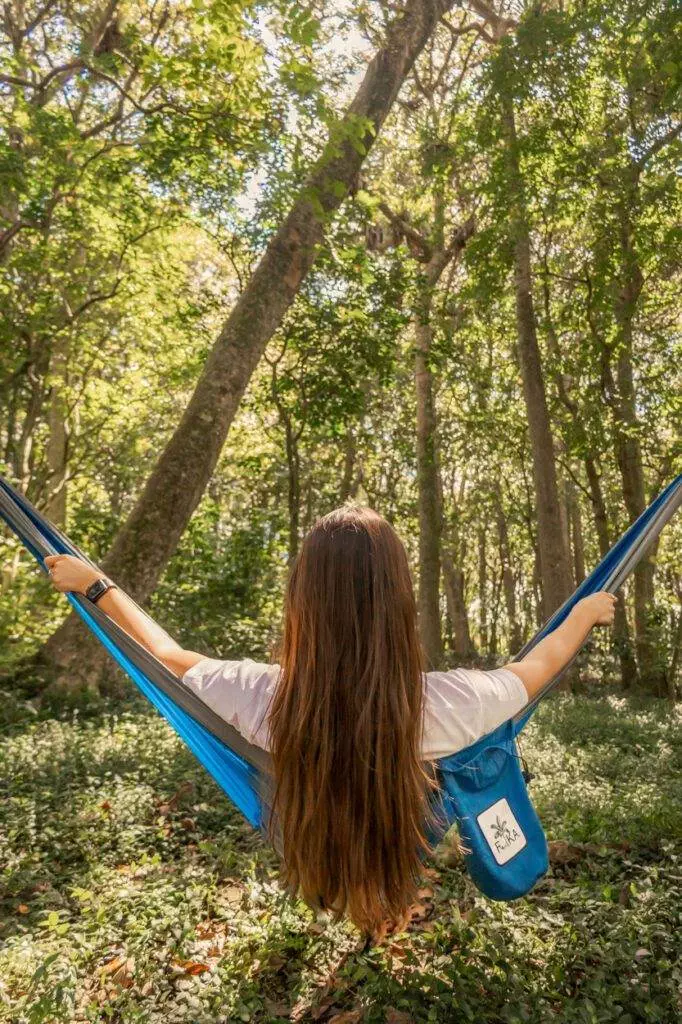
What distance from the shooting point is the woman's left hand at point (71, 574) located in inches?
95.5

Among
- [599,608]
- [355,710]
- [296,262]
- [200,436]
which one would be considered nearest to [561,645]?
[599,608]

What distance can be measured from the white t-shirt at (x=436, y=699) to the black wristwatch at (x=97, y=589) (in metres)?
0.49

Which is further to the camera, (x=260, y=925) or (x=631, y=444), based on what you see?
(x=631, y=444)

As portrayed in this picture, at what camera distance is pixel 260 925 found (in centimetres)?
290

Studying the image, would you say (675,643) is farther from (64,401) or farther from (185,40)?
(185,40)

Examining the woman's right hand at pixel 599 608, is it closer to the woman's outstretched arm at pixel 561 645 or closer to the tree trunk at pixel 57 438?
the woman's outstretched arm at pixel 561 645

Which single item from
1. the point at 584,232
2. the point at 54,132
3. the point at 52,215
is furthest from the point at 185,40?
the point at 584,232

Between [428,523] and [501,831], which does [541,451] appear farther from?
[501,831]

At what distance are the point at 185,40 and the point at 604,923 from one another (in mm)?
11498

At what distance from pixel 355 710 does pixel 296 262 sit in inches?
205

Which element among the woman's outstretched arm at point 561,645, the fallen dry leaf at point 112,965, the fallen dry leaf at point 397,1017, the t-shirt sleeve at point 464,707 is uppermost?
the woman's outstretched arm at point 561,645

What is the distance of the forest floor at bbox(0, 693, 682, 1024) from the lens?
2352 millimetres

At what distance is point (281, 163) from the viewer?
6.51m

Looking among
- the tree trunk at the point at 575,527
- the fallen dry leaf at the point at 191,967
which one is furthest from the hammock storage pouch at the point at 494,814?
the tree trunk at the point at 575,527
